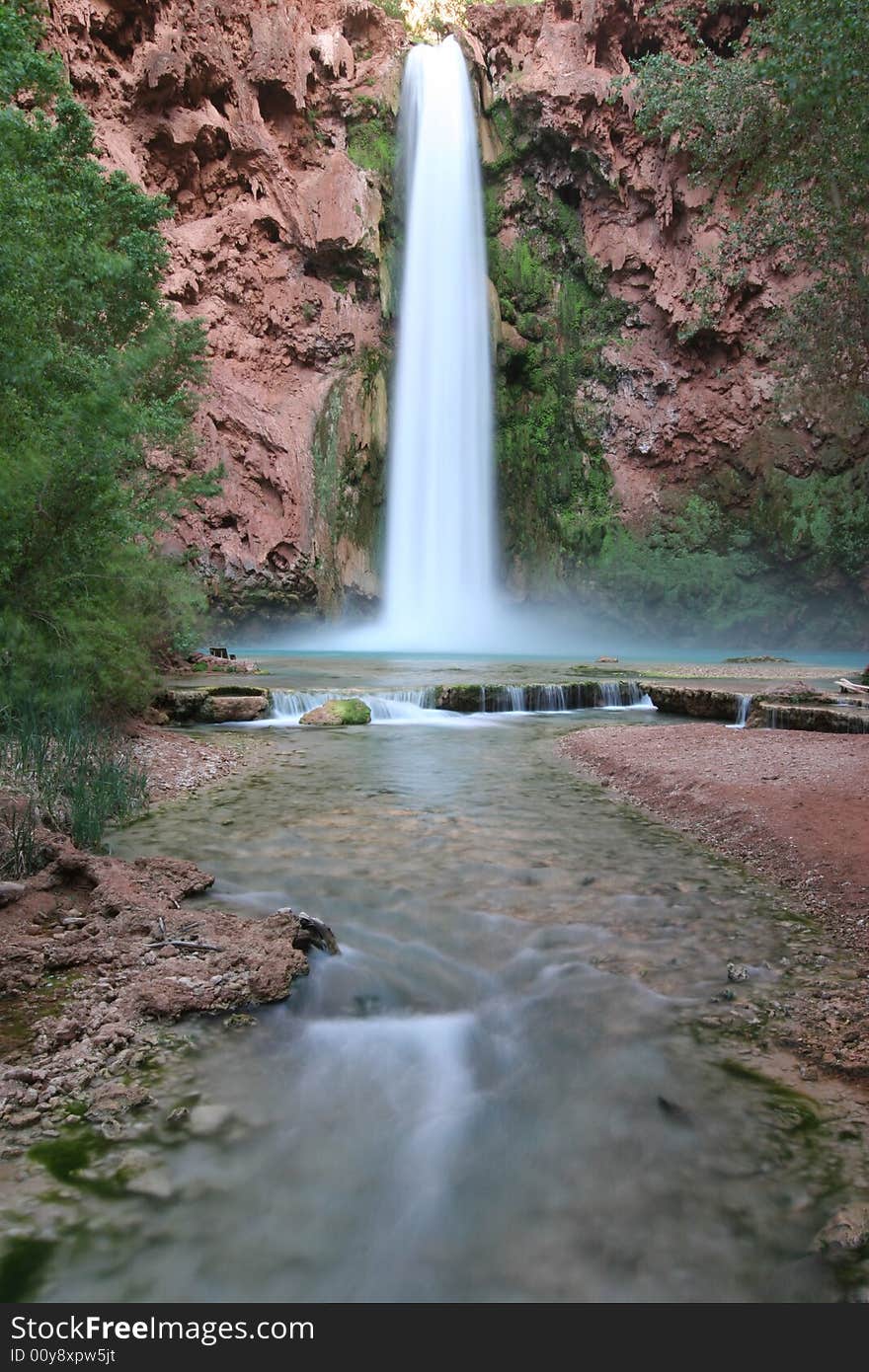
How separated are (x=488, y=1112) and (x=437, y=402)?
3720 centimetres

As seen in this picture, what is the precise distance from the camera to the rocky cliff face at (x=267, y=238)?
30.3 meters

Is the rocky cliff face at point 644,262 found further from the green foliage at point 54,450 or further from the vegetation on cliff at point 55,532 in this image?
the vegetation on cliff at point 55,532

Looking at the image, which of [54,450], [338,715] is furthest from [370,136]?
[54,450]

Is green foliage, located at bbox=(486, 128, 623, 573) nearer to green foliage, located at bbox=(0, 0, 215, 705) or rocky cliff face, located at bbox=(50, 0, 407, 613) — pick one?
rocky cliff face, located at bbox=(50, 0, 407, 613)

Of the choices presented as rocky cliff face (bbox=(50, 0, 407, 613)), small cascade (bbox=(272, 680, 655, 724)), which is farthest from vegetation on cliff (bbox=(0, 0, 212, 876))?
rocky cliff face (bbox=(50, 0, 407, 613))

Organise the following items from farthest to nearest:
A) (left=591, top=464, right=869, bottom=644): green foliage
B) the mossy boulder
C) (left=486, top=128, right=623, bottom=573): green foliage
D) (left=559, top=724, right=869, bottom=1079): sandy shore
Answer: (left=486, top=128, right=623, bottom=573): green foliage, (left=591, top=464, right=869, bottom=644): green foliage, the mossy boulder, (left=559, top=724, right=869, bottom=1079): sandy shore

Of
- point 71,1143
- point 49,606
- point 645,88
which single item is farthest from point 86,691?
point 645,88

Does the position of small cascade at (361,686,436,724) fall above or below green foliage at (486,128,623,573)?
below

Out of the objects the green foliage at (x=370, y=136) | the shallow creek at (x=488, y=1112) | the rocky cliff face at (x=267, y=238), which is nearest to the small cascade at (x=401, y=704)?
the shallow creek at (x=488, y=1112)

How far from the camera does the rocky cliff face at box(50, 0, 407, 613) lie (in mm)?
30312

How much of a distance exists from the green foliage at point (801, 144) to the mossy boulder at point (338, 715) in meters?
8.59

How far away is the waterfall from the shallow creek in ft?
103

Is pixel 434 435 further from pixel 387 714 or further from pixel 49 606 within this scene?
pixel 49 606

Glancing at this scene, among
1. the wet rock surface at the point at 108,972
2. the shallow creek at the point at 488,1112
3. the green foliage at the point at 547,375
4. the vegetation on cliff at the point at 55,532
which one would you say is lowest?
the shallow creek at the point at 488,1112
